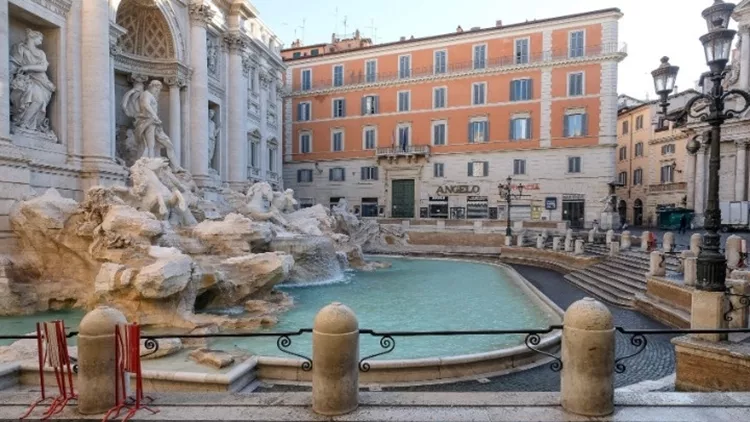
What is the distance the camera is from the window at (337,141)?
125 ft

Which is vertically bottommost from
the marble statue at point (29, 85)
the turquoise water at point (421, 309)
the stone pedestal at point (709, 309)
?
the turquoise water at point (421, 309)

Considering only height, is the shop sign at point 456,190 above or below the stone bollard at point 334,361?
above

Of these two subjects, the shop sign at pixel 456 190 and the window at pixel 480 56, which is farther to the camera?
the shop sign at pixel 456 190

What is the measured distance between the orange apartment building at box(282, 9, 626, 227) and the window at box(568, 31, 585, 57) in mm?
68

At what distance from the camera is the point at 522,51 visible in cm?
3284

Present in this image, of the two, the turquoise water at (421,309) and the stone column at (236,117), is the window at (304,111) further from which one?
the turquoise water at (421,309)

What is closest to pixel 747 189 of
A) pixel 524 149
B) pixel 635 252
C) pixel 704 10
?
pixel 524 149

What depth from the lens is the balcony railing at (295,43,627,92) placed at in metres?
30.6

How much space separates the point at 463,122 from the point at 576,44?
29.5 feet

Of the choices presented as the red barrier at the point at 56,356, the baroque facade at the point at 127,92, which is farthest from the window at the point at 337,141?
the red barrier at the point at 56,356

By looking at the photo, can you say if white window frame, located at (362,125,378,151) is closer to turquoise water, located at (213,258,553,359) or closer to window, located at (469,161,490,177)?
window, located at (469,161,490,177)

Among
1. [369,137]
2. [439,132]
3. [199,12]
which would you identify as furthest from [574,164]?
[199,12]

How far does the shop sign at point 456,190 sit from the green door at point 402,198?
224 cm

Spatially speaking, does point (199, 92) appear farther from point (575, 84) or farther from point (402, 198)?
point (575, 84)
